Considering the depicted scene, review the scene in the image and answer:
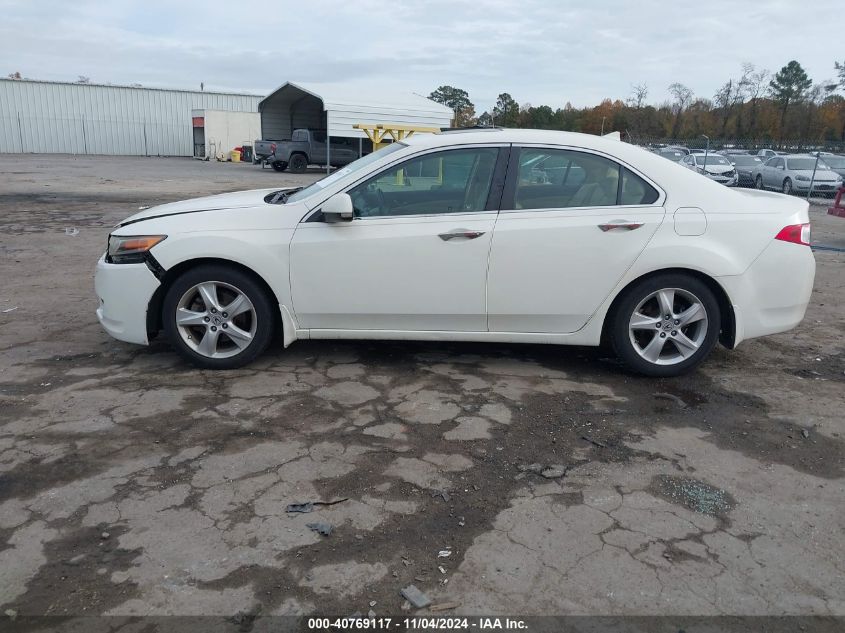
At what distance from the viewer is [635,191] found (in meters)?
4.53

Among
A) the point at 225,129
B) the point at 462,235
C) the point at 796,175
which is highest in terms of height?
the point at 225,129

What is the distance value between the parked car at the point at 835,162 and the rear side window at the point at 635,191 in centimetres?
2342

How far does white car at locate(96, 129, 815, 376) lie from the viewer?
14.6 feet

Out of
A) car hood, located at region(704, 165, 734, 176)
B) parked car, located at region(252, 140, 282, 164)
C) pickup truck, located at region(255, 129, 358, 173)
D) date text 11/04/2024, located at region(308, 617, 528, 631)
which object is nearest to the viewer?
date text 11/04/2024, located at region(308, 617, 528, 631)

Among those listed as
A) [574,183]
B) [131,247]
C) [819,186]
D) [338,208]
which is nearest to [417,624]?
[338,208]

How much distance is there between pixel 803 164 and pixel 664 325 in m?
22.1

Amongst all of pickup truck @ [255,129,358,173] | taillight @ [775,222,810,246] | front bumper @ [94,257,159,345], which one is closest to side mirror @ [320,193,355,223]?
front bumper @ [94,257,159,345]

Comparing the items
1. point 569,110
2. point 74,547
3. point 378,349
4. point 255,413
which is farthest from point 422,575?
point 569,110

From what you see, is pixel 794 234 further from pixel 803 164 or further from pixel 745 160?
pixel 745 160

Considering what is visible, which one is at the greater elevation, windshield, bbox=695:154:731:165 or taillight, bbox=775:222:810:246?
windshield, bbox=695:154:731:165

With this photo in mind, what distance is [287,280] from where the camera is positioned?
14.8 ft

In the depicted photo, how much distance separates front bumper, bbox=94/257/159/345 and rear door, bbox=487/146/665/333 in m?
2.32

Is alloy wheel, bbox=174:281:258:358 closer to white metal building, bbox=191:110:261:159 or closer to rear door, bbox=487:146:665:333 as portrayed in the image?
rear door, bbox=487:146:665:333

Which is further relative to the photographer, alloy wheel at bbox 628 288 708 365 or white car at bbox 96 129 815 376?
alloy wheel at bbox 628 288 708 365
